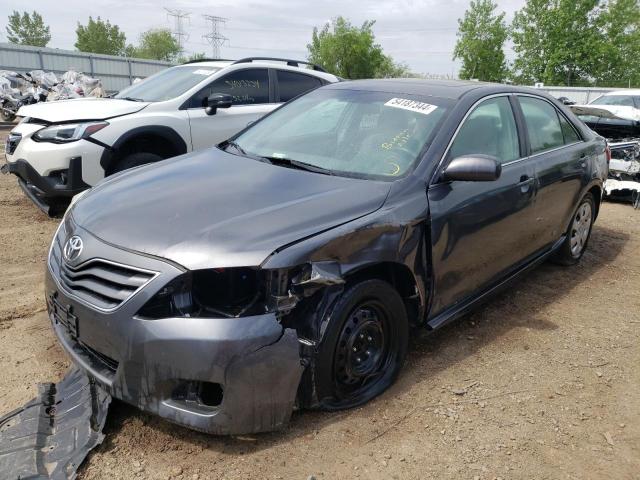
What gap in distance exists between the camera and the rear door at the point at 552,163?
4105 millimetres

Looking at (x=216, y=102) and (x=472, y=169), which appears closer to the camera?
(x=472, y=169)

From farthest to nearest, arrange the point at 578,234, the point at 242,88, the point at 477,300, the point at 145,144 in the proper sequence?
the point at 242,88 → the point at 145,144 → the point at 578,234 → the point at 477,300

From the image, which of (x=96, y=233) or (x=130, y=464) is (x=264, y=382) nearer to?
(x=130, y=464)

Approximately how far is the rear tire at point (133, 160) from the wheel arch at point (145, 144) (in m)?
0.04

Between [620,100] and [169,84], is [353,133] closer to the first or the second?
[169,84]

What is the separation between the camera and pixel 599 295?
15.2 ft

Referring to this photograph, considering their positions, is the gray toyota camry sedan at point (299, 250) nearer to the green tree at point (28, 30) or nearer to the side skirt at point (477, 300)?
the side skirt at point (477, 300)

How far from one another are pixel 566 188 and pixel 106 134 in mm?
4326

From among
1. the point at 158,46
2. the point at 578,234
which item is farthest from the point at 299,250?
the point at 158,46

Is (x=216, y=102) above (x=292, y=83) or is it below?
below

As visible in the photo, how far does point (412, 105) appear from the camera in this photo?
3498 mm

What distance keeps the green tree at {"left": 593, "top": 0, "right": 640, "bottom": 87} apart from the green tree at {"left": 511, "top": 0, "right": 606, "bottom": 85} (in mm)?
480

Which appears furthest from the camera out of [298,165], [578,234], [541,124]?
[578,234]

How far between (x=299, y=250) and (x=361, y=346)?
73 cm
